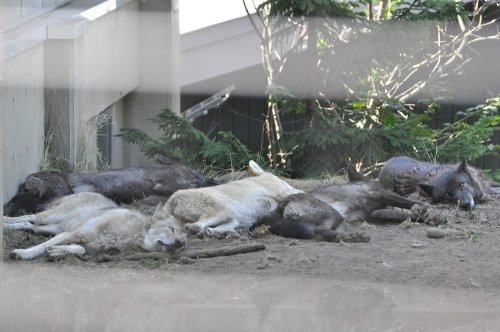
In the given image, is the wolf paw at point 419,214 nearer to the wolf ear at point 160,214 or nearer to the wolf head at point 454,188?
the wolf head at point 454,188

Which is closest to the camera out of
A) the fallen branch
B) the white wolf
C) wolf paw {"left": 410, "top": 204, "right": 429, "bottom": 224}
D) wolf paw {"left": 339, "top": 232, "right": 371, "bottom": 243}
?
the fallen branch

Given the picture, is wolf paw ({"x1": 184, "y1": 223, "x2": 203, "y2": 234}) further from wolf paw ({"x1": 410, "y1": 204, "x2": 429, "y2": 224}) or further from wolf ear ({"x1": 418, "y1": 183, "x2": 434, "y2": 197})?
wolf ear ({"x1": 418, "y1": 183, "x2": 434, "y2": 197})

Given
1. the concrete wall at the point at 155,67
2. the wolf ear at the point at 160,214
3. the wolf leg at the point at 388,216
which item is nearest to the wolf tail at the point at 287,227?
the wolf ear at the point at 160,214

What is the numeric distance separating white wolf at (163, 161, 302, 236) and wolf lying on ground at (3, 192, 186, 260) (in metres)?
0.15

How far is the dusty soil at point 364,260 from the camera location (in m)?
5.47

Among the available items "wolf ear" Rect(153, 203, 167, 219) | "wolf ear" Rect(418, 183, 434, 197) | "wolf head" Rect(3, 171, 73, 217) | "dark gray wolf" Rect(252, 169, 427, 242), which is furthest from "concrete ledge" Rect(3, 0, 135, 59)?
"wolf ear" Rect(418, 183, 434, 197)

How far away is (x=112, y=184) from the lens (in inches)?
338

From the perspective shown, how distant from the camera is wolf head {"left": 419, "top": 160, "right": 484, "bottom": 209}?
868cm

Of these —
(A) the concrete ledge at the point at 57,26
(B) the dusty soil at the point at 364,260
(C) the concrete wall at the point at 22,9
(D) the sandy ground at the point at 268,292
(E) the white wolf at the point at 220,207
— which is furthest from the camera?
(C) the concrete wall at the point at 22,9

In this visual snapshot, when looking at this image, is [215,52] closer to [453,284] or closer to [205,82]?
[205,82]

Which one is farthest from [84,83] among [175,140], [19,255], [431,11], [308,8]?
[19,255]

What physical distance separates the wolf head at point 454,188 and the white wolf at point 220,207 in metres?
1.82

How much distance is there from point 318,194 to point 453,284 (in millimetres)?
2668

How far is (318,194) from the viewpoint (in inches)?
308
